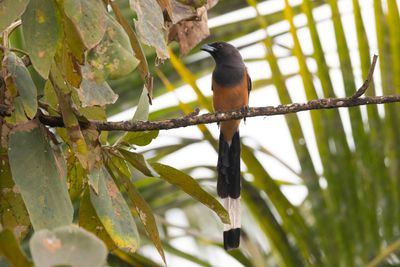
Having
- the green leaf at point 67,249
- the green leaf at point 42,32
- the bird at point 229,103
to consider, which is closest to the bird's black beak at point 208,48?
the bird at point 229,103

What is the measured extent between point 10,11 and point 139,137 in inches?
21.5

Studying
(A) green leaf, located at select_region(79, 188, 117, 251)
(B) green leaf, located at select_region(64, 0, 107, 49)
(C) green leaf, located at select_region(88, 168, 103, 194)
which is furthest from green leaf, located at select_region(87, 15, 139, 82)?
(A) green leaf, located at select_region(79, 188, 117, 251)

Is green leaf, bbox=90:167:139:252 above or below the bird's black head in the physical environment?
below

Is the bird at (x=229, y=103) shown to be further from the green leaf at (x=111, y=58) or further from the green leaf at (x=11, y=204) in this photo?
the green leaf at (x=111, y=58)

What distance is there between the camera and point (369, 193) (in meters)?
2.90

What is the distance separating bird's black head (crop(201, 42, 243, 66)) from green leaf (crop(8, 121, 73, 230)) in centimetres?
208

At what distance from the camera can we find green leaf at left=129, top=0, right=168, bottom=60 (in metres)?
1.70

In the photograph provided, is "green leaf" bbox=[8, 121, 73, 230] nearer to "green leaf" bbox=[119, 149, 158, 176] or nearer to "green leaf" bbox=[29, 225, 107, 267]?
"green leaf" bbox=[119, 149, 158, 176]

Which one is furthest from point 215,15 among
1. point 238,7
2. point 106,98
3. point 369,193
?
point 106,98

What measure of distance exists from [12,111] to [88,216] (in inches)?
10.8

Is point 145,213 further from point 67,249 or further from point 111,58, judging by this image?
point 67,249

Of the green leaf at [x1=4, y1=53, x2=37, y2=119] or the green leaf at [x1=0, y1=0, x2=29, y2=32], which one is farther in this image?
the green leaf at [x1=4, y1=53, x2=37, y2=119]

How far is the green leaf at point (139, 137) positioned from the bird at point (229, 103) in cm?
98

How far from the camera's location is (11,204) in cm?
180
